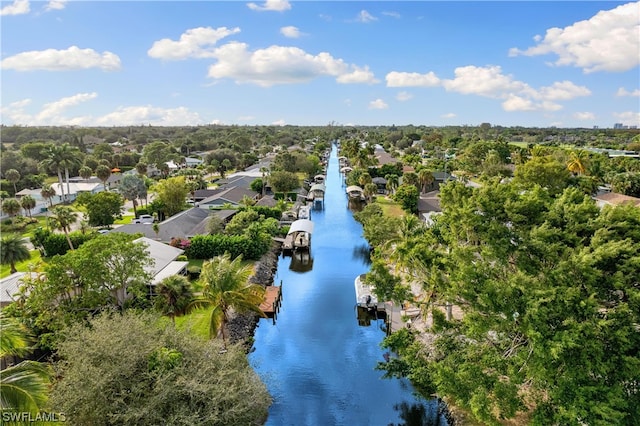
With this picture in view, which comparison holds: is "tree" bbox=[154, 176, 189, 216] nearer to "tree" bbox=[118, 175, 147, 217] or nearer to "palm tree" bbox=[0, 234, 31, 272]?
"tree" bbox=[118, 175, 147, 217]

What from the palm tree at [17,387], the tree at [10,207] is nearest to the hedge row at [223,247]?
the tree at [10,207]

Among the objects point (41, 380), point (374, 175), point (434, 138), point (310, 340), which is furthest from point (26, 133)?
point (41, 380)

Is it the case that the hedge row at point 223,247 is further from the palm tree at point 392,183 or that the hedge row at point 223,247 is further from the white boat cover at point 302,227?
the palm tree at point 392,183

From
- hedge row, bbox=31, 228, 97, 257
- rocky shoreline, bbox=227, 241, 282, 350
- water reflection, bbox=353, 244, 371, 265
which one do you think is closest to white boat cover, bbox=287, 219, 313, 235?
rocky shoreline, bbox=227, 241, 282, 350

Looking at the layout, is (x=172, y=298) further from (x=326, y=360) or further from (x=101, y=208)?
(x=101, y=208)

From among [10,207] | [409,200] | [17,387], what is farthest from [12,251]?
[409,200]

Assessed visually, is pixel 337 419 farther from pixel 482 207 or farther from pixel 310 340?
pixel 482 207
